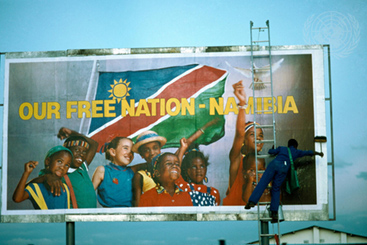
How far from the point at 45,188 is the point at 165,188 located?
3262 millimetres

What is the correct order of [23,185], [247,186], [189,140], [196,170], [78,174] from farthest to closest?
[23,185] < [78,174] < [189,140] < [196,170] < [247,186]

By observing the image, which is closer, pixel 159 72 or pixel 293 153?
pixel 293 153

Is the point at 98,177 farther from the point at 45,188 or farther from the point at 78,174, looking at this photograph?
the point at 45,188

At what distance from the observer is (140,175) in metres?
13.4

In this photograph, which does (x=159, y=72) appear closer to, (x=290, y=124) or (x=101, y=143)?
(x=101, y=143)

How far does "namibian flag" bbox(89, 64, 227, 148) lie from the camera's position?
13.5 meters

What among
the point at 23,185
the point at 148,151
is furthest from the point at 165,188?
the point at 23,185

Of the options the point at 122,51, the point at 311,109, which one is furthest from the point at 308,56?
the point at 122,51

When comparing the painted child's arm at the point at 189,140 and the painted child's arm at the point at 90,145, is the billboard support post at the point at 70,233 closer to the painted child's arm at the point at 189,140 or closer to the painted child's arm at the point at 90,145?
the painted child's arm at the point at 90,145

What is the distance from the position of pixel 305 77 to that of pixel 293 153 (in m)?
2.18

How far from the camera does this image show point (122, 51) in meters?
13.8

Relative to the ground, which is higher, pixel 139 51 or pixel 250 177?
pixel 139 51

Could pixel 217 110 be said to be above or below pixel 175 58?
below

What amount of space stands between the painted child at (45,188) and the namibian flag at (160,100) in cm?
101
